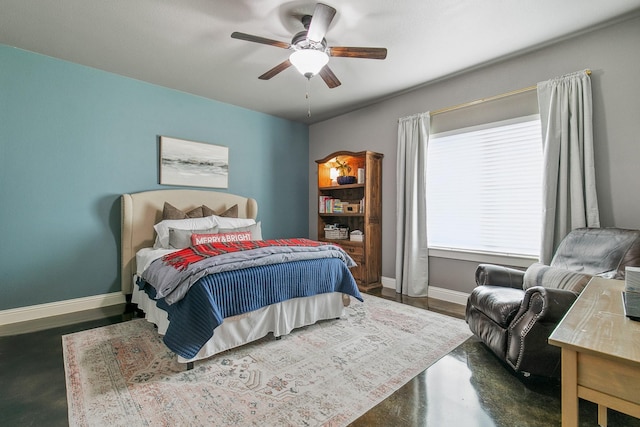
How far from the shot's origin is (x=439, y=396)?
70.5 inches

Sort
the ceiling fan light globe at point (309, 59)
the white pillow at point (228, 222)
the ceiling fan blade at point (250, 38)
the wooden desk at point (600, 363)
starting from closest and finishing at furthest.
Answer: the wooden desk at point (600, 363)
the ceiling fan blade at point (250, 38)
the ceiling fan light globe at point (309, 59)
the white pillow at point (228, 222)

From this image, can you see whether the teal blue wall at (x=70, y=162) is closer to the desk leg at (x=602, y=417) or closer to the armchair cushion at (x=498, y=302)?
the armchair cushion at (x=498, y=302)

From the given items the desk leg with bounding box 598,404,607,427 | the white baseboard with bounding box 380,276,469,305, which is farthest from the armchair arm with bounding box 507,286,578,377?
the white baseboard with bounding box 380,276,469,305

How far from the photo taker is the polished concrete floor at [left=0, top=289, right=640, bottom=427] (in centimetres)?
158

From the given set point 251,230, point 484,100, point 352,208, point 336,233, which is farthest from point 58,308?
point 484,100

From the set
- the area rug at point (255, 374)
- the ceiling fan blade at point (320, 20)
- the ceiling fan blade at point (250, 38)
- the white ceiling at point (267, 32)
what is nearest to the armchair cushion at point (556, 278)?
the area rug at point (255, 374)

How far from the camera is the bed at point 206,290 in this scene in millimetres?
2061

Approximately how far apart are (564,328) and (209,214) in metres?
3.79

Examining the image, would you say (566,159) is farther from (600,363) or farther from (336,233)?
(336,233)

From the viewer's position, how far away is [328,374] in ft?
6.64

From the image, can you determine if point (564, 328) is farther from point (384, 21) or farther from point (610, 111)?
point (610, 111)

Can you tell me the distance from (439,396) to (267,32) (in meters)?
3.09

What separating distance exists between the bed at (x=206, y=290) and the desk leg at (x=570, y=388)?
6.08ft

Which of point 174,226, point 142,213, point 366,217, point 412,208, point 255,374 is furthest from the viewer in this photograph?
point 366,217
